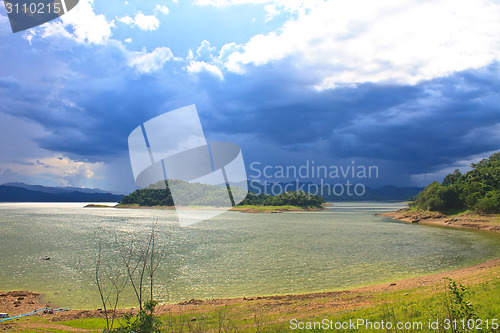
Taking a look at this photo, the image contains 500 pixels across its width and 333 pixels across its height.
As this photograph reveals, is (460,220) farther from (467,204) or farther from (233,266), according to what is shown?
(233,266)

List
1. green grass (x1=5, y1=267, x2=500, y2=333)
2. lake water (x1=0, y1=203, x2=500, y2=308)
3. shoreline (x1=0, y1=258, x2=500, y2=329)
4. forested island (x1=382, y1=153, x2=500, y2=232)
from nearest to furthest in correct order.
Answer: green grass (x1=5, y1=267, x2=500, y2=333) < shoreline (x1=0, y1=258, x2=500, y2=329) < lake water (x1=0, y1=203, x2=500, y2=308) < forested island (x1=382, y1=153, x2=500, y2=232)

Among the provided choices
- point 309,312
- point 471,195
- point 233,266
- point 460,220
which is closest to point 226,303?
point 309,312

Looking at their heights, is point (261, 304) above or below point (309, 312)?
below

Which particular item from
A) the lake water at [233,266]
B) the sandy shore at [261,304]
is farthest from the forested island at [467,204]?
the sandy shore at [261,304]

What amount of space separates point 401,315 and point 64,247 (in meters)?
38.6

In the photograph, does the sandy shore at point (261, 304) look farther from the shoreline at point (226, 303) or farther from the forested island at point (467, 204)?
the forested island at point (467, 204)

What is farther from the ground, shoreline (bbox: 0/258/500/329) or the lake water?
shoreline (bbox: 0/258/500/329)

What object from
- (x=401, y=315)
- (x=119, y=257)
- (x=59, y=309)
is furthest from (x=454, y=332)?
(x=119, y=257)

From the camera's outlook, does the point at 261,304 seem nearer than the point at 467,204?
Yes

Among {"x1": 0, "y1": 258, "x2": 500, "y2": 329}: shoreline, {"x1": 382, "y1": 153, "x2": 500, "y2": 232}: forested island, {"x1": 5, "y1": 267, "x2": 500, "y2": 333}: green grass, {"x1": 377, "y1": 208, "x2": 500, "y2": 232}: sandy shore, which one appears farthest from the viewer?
{"x1": 382, "y1": 153, "x2": 500, "y2": 232}: forested island

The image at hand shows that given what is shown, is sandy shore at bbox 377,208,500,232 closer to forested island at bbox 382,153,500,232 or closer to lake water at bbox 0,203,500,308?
forested island at bbox 382,153,500,232

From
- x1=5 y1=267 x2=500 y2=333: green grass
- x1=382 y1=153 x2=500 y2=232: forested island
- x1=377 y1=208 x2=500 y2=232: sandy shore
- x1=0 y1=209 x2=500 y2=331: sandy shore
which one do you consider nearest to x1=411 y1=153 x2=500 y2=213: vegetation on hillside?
x1=382 y1=153 x2=500 y2=232: forested island

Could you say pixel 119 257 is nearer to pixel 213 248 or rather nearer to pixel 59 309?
pixel 213 248

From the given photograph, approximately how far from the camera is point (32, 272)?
23469 mm
